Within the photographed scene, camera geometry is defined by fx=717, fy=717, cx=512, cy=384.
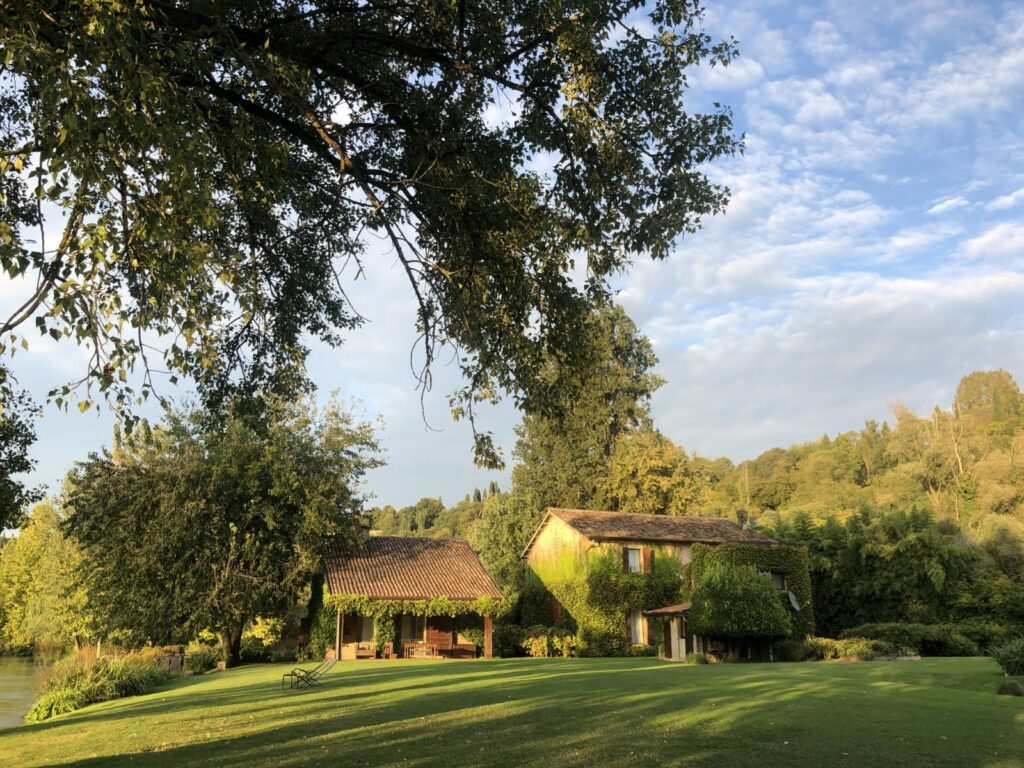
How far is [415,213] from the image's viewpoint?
7.93 metres

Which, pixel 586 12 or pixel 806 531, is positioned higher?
pixel 586 12

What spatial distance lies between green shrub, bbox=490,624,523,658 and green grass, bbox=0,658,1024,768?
14.7 meters

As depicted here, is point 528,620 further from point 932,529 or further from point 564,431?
point 564,431

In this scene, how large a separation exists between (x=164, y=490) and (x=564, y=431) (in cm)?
2552

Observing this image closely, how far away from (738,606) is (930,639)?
8010 mm

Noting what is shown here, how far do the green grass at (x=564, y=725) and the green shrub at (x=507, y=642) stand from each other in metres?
14.7

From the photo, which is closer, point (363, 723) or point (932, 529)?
point (363, 723)

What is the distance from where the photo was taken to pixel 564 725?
10555 mm

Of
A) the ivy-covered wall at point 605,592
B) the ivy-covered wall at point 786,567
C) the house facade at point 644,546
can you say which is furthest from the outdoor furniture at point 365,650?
the ivy-covered wall at point 786,567

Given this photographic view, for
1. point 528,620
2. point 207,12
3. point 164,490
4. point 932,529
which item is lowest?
point 528,620

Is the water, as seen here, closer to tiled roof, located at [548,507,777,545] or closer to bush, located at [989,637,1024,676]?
tiled roof, located at [548,507,777,545]

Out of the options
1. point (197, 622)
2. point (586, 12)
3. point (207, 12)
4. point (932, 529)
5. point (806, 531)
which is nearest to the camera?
point (207, 12)

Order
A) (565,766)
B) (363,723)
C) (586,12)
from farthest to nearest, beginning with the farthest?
1. (363,723)
2. (565,766)
3. (586,12)

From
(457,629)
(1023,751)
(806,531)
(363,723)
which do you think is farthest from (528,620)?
(1023,751)
